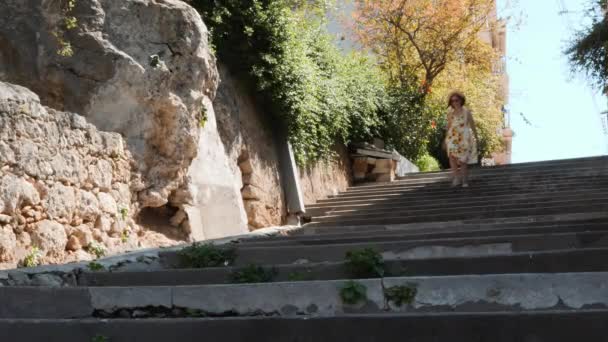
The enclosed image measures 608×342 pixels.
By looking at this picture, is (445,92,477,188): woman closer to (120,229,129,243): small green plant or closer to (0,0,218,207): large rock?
(0,0,218,207): large rock

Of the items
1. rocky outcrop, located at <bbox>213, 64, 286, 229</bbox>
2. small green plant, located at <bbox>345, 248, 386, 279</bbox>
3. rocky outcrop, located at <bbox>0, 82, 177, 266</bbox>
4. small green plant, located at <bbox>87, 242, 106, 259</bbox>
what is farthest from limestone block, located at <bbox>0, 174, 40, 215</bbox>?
rocky outcrop, located at <bbox>213, 64, 286, 229</bbox>

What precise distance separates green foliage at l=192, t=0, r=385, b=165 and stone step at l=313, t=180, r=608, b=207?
4.12 ft

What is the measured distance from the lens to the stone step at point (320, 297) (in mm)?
3531

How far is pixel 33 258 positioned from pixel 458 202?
6714 millimetres

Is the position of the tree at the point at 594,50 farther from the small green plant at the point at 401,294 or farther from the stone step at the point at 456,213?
the small green plant at the point at 401,294

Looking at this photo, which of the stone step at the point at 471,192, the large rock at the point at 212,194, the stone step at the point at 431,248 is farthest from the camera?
the stone step at the point at 471,192

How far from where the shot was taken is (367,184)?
14938 millimetres

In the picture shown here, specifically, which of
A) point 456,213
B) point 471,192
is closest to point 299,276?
point 456,213

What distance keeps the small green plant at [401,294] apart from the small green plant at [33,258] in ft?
A: 9.91

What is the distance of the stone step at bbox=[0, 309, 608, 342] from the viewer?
2.87 m

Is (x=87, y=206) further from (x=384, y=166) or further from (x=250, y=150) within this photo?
(x=384, y=166)

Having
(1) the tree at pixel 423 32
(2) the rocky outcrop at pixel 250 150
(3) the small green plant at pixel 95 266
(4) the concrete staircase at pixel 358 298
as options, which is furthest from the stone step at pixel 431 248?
(1) the tree at pixel 423 32

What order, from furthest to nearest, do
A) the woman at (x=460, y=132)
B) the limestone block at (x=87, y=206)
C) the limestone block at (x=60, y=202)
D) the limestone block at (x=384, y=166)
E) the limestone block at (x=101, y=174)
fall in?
the limestone block at (x=384, y=166) < the woman at (x=460, y=132) < the limestone block at (x=101, y=174) < the limestone block at (x=87, y=206) < the limestone block at (x=60, y=202)

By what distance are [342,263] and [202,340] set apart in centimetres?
154
